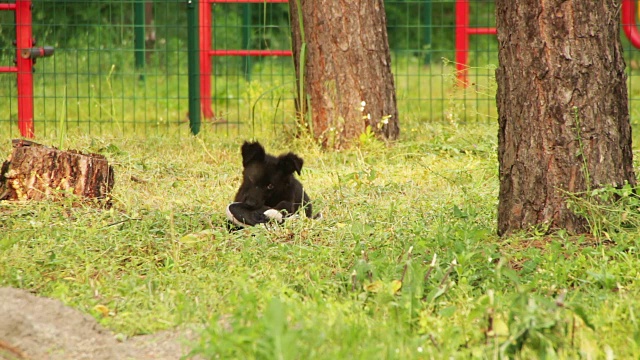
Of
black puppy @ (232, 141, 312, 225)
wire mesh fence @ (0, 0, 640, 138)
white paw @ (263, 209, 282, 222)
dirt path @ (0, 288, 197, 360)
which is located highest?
wire mesh fence @ (0, 0, 640, 138)

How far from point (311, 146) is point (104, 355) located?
5.20 metres

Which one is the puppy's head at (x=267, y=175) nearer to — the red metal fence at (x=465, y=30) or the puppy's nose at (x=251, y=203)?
the puppy's nose at (x=251, y=203)

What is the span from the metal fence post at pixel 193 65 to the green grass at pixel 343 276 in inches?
146

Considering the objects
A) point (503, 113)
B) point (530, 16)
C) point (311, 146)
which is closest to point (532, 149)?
point (503, 113)

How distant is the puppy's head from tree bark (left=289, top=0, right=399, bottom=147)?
2.73m

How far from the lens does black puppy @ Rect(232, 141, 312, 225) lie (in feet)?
18.5

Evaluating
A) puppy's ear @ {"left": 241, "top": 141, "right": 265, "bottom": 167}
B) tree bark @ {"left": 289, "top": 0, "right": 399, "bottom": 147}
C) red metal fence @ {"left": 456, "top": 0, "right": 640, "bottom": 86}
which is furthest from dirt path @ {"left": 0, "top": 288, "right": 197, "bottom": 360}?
red metal fence @ {"left": 456, "top": 0, "right": 640, "bottom": 86}

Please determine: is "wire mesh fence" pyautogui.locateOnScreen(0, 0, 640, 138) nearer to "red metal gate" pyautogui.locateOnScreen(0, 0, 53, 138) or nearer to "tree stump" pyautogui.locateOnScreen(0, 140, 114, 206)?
"red metal gate" pyautogui.locateOnScreen(0, 0, 53, 138)

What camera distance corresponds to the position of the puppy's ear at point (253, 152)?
5.75m

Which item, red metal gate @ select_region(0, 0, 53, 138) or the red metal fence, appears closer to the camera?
red metal gate @ select_region(0, 0, 53, 138)

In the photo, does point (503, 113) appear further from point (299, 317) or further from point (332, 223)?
point (299, 317)

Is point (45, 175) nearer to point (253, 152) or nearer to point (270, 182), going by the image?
point (253, 152)

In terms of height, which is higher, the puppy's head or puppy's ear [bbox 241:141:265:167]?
puppy's ear [bbox 241:141:265:167]

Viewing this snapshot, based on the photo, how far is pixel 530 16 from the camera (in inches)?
178
